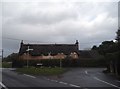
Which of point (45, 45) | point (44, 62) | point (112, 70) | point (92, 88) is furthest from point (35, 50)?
point (92, 88)

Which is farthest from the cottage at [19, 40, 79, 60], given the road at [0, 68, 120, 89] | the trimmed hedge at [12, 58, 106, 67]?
the road at [0, 68, 120, 89]

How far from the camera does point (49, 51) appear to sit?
9619 centimetres

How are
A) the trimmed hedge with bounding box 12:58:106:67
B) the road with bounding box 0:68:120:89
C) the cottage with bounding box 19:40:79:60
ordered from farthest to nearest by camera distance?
the cottage with bounding box 19:40:79:60 → the trimmed hedge with bounding box 12:58:106:67 → the road with bounding box 0:68:120:89

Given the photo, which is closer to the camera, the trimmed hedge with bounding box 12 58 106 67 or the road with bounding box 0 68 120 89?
the road with bounding box 0 68 120 89

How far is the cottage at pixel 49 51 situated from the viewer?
311 feet

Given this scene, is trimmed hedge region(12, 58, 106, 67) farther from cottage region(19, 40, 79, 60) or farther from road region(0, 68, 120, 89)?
road region(0, 68, 120, 89)

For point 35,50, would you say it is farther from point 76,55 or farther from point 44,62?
point 44,62

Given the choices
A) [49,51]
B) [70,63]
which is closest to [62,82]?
[70,63]

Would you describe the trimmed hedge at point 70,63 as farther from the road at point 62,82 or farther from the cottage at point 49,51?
the road at point 62,82

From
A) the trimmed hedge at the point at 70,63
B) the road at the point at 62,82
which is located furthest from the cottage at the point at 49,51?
the road at the point at 62,82

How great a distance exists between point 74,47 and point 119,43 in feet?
208

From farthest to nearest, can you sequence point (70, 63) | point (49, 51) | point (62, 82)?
point (49, 51) → point (70, 63) → point (62, 82)

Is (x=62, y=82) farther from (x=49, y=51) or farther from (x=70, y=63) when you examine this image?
(x=49, y=51)

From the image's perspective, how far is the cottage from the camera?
94.8 m
